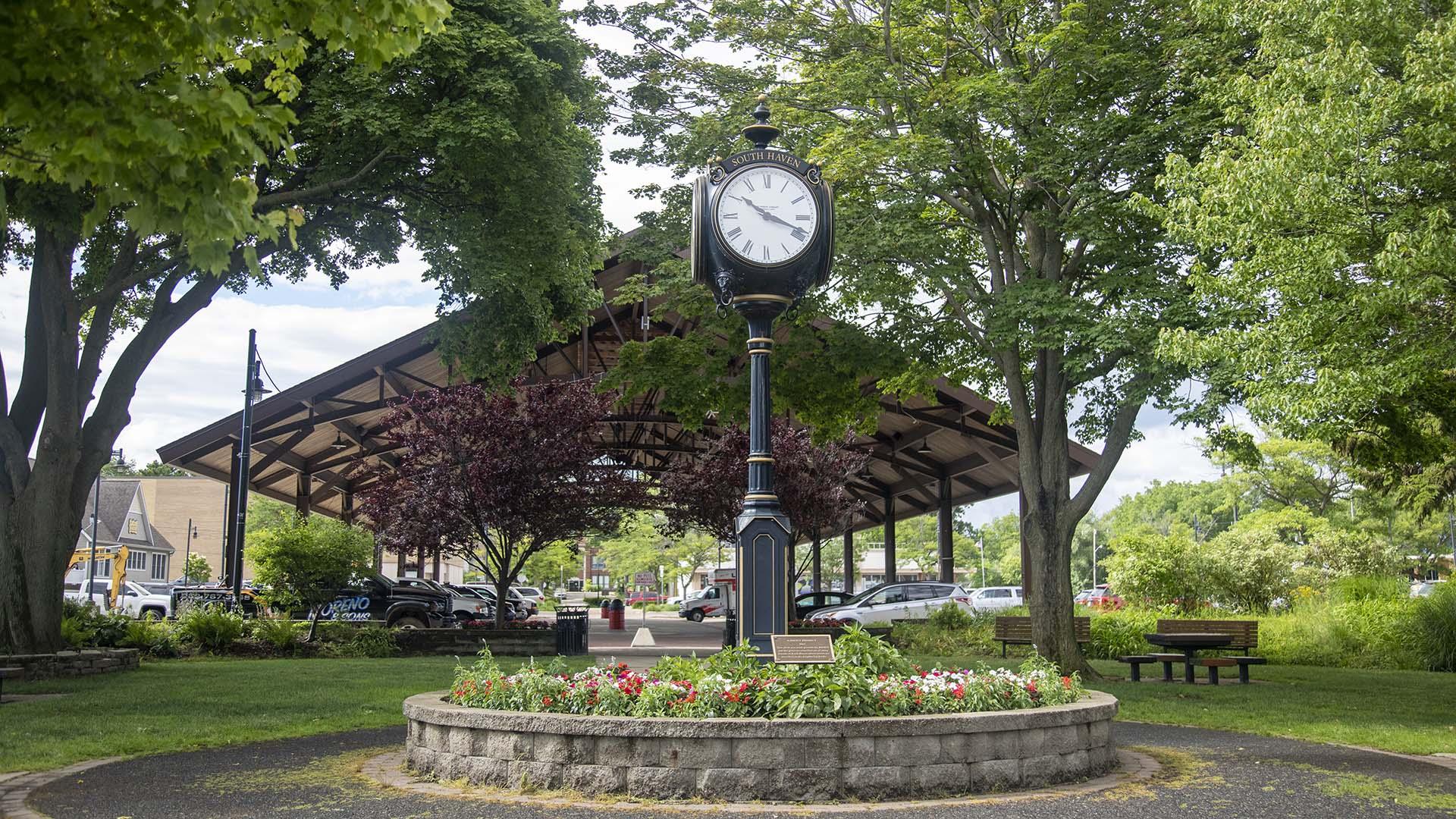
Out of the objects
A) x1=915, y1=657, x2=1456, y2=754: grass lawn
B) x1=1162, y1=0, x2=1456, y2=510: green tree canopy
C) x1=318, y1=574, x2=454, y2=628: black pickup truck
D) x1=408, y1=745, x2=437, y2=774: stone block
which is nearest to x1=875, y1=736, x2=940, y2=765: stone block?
x1=408, y1=745, x2=437, y2=774: stone block

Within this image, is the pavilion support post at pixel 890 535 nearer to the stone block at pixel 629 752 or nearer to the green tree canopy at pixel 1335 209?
the green tree canopy at pixel 1335 209

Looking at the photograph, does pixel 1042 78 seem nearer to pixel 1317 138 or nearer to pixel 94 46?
pixel 1317 138

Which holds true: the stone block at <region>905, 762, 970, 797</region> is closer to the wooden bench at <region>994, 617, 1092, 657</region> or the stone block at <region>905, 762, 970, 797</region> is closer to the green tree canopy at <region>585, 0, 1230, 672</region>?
the green tree canopy at <region>585, 0, 1230, 672</region>

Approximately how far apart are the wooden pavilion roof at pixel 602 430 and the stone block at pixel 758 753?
1283cm

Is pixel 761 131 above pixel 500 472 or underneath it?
above

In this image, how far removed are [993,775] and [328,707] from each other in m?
7.76

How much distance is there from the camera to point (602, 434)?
1345 inches

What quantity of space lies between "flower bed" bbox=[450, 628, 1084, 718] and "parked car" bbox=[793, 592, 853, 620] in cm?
2014

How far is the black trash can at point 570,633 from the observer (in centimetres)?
2094

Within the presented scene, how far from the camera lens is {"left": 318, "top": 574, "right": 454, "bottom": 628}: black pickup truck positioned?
24.4m

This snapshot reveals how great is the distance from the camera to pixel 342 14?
4.37 meters

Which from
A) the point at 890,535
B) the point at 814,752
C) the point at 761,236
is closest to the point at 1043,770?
the point at 814,752

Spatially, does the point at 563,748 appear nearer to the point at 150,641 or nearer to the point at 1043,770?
the point at 1043,770

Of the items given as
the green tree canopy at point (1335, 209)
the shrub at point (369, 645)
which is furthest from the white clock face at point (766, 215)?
the shrub at point (369, 645)
